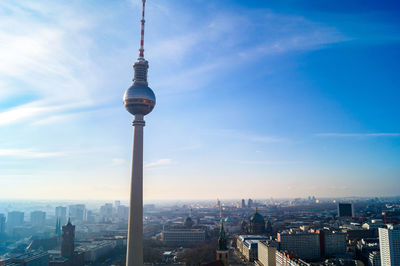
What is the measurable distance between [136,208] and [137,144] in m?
9.51

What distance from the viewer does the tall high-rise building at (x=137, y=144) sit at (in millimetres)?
45156

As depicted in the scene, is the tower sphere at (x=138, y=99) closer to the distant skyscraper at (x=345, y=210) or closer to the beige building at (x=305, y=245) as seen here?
the beige building at (x=305, y=245)

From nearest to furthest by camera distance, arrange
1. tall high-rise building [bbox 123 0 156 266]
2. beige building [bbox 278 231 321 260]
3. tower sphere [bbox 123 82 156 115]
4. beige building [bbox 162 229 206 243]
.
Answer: tall high-rise building [bbox 123 0 156 266] → tower sphere [bbox 123 82 156 115] → beige building [bbox 278 231 321 260] → beige building [bbox 162 229 206 243]

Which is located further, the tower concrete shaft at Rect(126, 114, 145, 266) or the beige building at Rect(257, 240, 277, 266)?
the beige building at Rect(257, 240, 277, 266)

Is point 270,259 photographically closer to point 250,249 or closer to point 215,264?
point 250,249

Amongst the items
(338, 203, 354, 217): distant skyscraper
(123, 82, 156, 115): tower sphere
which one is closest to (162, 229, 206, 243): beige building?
(123, 82, 156, 115): tower sphere

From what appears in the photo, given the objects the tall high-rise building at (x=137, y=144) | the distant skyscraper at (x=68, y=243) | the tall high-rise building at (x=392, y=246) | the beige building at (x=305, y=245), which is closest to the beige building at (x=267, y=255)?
the beige building at (x=305, y=245)

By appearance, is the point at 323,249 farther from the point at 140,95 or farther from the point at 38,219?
the point at 38,219

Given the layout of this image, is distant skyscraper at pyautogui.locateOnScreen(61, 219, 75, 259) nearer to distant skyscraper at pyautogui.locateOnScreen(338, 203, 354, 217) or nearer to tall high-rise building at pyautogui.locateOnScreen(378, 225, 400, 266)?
tall high-rise building at pyautogui.locateOnScreen(378, 225, 400, 266)

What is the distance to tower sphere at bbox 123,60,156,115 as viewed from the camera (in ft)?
164

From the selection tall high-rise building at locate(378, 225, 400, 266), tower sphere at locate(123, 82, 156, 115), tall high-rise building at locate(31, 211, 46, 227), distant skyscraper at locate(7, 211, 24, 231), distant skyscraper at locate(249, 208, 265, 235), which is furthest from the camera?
tall high-rise building at locate(31, 211, 46, 227)

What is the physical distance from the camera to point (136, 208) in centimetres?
4594

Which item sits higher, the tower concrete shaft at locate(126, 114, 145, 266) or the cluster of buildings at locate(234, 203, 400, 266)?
the tower concrete shaft at locate(126, 114, 145, 266)

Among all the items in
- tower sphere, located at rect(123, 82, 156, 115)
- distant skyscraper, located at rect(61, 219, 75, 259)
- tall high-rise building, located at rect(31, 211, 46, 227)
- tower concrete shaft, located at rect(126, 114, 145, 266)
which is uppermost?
tower sphere, located at rect(123, 82, 156, 115)
